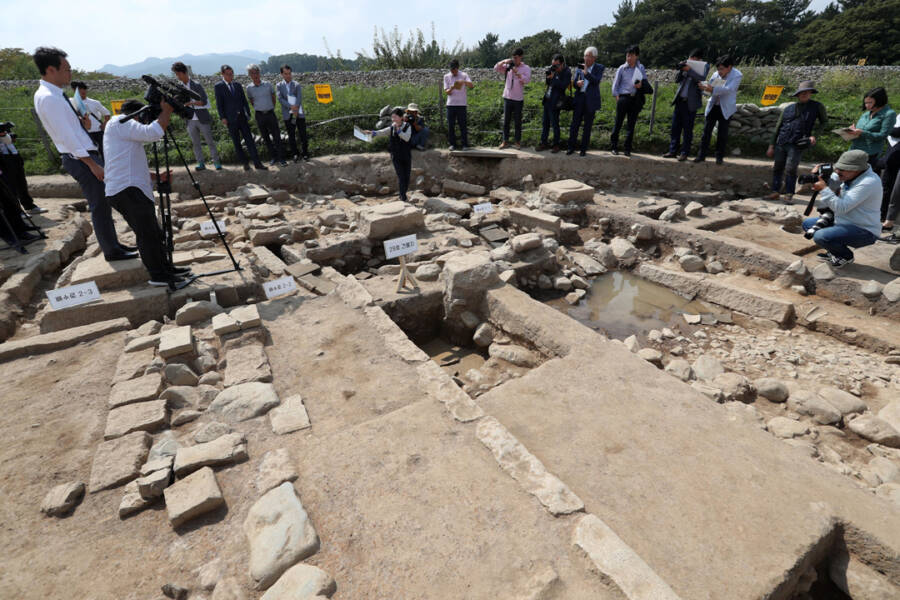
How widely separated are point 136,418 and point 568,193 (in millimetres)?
6567

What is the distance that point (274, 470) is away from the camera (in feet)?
8.00

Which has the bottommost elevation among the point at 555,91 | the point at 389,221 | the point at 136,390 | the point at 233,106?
the point at 136,390

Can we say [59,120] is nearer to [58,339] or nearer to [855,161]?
[58,339]

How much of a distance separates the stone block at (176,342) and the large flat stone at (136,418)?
0.55m

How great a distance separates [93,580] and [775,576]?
307 centimetres

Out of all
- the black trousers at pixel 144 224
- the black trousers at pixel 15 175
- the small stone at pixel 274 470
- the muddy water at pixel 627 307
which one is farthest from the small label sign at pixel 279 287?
the black trousers at pixel 15 175

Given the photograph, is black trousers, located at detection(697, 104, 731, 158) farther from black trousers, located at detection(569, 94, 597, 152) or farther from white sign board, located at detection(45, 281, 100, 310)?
white sign board, located at detection(45, 281, 100, 310)

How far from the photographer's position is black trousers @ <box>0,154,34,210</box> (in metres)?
6.35

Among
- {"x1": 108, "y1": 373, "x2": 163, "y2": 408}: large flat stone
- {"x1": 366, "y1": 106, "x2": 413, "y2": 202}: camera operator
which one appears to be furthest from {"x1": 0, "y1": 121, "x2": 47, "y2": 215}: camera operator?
{"x1": 108, "y1": 373, "x2": 163, "y2": 408}: large flat stone

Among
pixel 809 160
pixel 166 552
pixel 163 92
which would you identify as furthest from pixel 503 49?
pixel 166 552

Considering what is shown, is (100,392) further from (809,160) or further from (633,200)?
(809,160)

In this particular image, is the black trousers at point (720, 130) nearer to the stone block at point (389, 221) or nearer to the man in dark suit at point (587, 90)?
the man in dark suit at point (587, 90)

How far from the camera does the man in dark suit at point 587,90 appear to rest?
7.87 meters

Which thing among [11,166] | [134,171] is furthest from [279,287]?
[11,166]
